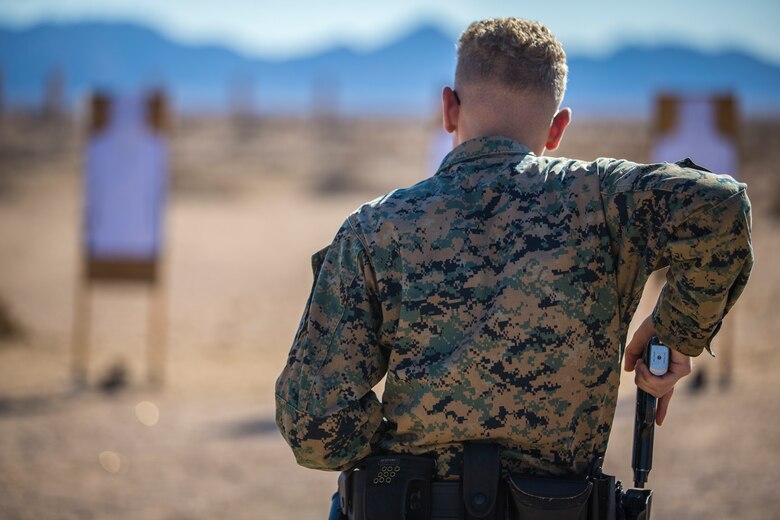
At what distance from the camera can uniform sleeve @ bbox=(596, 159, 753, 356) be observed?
5.16 ft

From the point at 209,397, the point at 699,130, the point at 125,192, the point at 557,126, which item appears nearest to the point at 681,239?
the point at 557,126

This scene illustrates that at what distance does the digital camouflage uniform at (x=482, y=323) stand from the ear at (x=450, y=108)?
0.23m

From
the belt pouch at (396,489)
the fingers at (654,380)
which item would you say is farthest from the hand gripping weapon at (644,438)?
the belt pouch at (396,489)

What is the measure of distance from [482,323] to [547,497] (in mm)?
344

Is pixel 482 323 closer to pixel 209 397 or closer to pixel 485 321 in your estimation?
pixel 485 321

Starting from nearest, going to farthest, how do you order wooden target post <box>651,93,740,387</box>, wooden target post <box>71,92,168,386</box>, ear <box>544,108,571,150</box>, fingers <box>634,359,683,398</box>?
1. fingers <box>634,359,683,398</box>
2. ear <box>544,108,571,150</box>
3. wooden target post <box>651,93,740,387</box>
4. wooden target post <box>71,92,168,386</box>

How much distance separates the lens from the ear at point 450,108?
188 centimetres

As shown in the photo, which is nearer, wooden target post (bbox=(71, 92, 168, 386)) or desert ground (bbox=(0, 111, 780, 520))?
desert ground (bbox=(0, 111, 780, 520))

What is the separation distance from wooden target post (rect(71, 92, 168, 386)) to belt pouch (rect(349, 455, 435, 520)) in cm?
604

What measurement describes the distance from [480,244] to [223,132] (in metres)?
46.6

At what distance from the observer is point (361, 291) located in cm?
170

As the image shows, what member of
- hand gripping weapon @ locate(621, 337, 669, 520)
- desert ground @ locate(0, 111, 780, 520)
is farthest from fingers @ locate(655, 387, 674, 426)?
desert ground @ locate(0, 111, 780, 520)

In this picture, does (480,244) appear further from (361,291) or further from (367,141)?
(367,141)

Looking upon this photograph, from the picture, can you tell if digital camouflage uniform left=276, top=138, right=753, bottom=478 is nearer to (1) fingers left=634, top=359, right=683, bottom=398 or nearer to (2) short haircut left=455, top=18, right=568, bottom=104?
(1) fingers left=634, top=359, right=683, bottom=398
